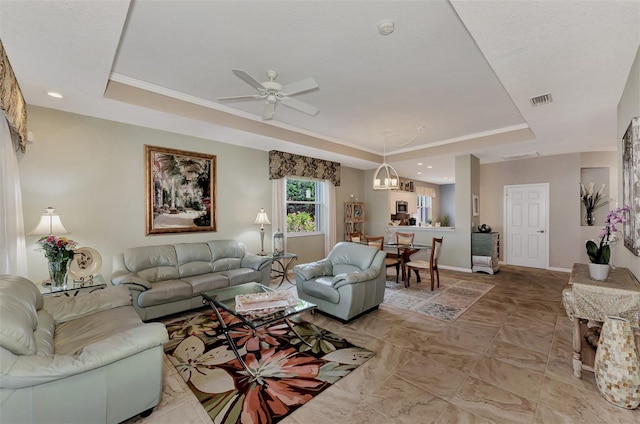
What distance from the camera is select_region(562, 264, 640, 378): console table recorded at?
1949mm

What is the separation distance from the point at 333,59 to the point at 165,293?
3.34 metres

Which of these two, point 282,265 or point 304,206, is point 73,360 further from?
point 304,206

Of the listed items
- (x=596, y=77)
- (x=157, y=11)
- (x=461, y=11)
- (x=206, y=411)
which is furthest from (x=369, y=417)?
(x=596, y=77)

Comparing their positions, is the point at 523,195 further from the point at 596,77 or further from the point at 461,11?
the point at 461,11

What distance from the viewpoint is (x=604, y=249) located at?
87.9 inches

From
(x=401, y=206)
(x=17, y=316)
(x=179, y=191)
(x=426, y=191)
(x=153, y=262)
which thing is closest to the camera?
(x=17, y=316)

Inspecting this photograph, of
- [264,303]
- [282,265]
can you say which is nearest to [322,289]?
[264,303]

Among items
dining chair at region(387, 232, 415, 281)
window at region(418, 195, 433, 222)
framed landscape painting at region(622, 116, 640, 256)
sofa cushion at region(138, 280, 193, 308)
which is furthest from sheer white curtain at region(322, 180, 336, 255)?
window at region(418, 195, 433, 222)

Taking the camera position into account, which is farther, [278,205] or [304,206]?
[304,206]

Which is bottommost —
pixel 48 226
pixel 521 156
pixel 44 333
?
pixel 44 333

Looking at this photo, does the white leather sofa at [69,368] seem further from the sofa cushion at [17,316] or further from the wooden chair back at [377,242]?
the wooden chair back at [377,242]

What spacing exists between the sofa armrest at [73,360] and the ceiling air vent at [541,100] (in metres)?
4.38

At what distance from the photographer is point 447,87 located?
3.25 m

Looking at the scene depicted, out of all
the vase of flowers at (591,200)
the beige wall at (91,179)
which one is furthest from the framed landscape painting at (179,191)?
the vase of flowers at (591,200)
